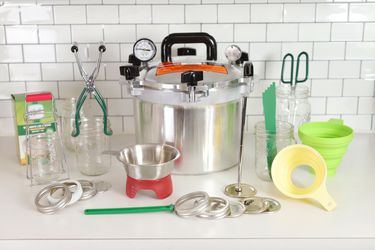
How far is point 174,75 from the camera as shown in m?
1.48

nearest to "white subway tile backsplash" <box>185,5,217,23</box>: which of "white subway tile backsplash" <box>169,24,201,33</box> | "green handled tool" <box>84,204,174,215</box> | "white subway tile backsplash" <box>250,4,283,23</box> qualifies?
"white subway tile backsplash" <box>169,24,201,33</box>

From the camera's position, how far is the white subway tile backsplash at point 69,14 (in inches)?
71.8

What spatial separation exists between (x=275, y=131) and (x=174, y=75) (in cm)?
34

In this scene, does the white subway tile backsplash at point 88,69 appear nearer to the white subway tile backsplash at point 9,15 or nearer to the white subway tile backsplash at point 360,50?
the white subway tile backsplash at point 9,15

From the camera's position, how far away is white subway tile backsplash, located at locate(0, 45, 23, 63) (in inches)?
72.9

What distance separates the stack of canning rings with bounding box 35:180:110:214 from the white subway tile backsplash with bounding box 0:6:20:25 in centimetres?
70

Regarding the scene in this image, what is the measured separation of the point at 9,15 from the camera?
71.9 inches

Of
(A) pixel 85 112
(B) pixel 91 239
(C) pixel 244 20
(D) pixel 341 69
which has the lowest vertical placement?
(B) pixel 91 239

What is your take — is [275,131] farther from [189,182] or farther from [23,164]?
[23,164]

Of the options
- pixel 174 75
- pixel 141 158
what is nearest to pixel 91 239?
pixel 141 158

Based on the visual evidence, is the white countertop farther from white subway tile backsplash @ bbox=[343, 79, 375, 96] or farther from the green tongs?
white subway tile backsplash @ bbox=[343, 79, 375, 96]

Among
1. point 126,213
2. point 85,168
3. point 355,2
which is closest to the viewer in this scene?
point 126,213

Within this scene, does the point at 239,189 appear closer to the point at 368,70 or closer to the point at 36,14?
the point at 368,70

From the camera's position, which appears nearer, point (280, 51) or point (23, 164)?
point (23, 164)
